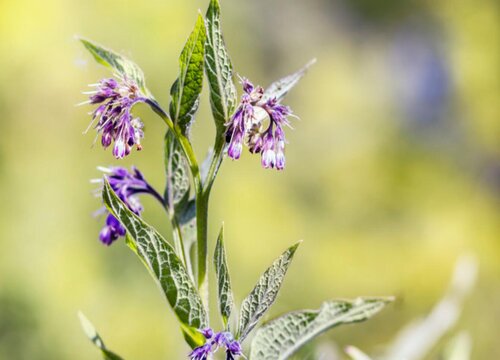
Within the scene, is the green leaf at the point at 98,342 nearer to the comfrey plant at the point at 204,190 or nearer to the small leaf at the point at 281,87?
the comfrey plant at the point at 204,190

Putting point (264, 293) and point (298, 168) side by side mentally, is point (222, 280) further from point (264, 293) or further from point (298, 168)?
point (298, 168)

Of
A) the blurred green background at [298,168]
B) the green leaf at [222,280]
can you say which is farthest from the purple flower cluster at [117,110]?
the blurred green background at [298,168]

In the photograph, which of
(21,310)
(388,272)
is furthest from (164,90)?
(388,272)

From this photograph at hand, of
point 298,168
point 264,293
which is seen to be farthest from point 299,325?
point 298,168

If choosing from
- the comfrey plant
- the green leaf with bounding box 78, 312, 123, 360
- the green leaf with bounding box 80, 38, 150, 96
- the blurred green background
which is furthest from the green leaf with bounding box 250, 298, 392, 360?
the blurred green background

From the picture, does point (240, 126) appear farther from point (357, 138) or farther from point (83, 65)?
point (357, 138)

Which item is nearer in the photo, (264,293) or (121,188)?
(264,293)

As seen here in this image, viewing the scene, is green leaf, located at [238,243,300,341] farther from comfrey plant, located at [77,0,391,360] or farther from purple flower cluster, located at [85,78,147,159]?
purple flower cluster, located at [85,78,147,159]
